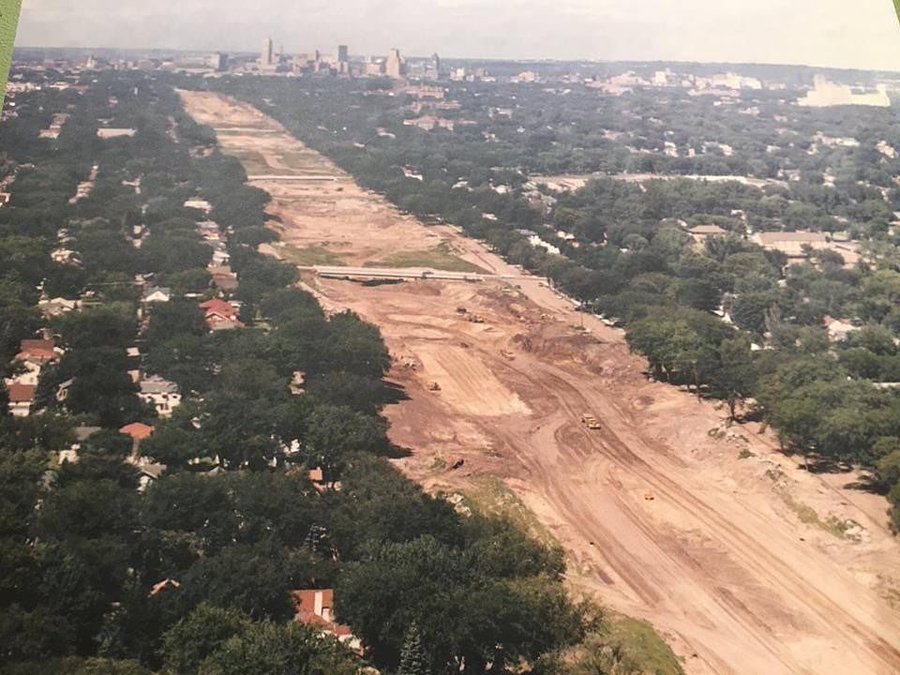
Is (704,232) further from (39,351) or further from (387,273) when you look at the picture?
(39,351)

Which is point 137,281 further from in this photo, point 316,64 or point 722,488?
point 316,64

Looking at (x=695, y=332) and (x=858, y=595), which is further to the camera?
(x=695, y=332)

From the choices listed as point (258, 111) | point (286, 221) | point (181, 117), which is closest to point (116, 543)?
point (286, 221)

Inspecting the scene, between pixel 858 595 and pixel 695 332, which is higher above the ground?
pixel 695 332

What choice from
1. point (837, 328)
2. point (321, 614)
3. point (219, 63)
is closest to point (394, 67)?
point (219, 63)

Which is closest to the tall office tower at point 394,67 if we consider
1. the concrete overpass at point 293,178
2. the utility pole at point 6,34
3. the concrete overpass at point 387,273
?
the concrete overpass at point 293,178

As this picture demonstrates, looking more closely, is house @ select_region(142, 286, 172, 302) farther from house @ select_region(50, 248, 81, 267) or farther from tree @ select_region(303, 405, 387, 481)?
tree @ select_region(303, 405, 387, 481)
